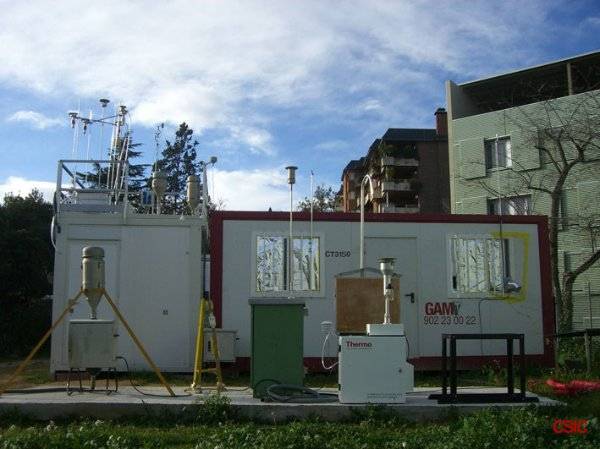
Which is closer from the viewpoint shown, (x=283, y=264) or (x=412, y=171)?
(x=283, y=264)

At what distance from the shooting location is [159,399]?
8.49m

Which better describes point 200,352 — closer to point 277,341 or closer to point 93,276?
point 277,341

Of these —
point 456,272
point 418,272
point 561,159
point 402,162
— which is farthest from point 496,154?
point 418,272

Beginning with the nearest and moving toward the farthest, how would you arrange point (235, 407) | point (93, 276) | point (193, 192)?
point (235, 407), point (93, 276), point (193, 192)

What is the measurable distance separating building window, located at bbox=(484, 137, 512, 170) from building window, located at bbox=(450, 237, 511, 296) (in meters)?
19.2

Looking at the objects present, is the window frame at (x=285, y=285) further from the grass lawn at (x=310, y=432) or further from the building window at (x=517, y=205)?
the building window at (x=517, y=205)

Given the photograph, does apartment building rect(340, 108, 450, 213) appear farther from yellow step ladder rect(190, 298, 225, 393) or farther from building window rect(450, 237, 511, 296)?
yellow step ladder rect(190, 298, 225, 393)

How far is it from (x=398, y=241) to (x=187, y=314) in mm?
3912

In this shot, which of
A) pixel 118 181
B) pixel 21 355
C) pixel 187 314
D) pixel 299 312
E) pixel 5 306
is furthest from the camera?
pixel 5 306

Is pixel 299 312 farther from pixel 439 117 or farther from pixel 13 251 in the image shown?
pixel 439 117

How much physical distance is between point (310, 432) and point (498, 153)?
27041 mm

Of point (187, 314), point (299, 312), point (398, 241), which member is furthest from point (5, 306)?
point (299, 312)

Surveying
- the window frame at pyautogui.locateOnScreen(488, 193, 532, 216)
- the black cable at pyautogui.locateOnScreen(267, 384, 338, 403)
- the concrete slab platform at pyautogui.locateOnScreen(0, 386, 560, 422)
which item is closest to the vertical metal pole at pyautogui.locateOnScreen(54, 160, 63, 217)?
the concrete slab platform at pyautogui.locateOnScreen(0, 386, 560, 422)

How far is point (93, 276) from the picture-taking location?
9227mm
